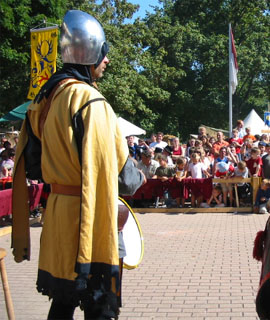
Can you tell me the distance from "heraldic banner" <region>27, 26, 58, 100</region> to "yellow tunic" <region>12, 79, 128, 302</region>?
357 inches

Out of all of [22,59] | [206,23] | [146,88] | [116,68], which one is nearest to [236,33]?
[206,23]

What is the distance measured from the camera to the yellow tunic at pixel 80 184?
251cm

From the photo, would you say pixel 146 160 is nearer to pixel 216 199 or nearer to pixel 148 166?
pixel 148 166

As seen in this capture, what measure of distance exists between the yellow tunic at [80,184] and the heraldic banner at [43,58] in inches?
357

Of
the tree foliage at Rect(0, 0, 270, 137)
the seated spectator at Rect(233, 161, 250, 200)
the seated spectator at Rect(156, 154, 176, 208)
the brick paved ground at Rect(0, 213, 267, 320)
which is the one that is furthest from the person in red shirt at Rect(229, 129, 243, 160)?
the tree foliage at Rect(0, 0, 270, 137)

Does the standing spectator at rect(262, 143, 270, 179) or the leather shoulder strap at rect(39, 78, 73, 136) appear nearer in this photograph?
the leather shoulder strap at rect(39, 78, 73, 136)

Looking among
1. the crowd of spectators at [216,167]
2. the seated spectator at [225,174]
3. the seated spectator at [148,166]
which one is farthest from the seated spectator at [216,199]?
the seated spectator at [148,166]

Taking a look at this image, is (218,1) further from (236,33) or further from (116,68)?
(116,68)

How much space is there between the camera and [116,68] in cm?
2592

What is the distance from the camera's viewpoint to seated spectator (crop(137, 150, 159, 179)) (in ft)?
39.6

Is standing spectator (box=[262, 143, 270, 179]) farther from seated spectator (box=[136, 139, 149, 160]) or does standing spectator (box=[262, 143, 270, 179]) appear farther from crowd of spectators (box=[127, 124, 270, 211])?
seated spectator (box=[136, 139, 149, 160])

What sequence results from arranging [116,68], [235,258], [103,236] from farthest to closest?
[116,68] < [235,258] < [103,236]

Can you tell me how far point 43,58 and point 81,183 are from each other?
9.72m

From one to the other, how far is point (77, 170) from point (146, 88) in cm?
2674
